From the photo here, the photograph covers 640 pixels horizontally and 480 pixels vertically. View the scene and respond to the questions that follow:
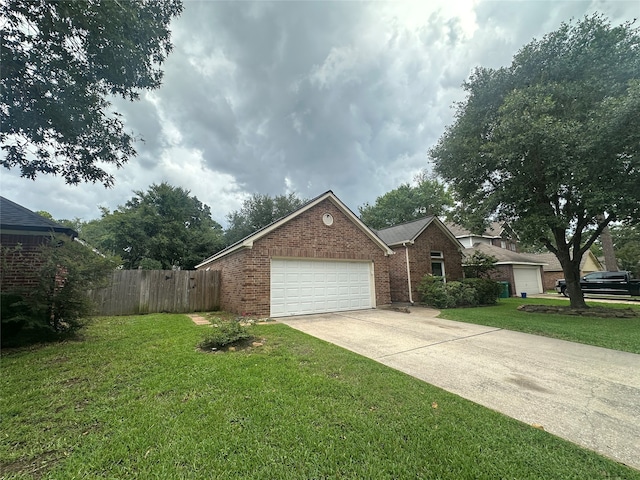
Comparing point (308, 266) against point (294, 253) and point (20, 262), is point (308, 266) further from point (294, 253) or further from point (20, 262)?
point (20, 262)

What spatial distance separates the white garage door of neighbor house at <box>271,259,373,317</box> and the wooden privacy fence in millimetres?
4023

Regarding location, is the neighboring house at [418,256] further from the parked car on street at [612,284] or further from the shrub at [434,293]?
the parked car on street at [612,284]

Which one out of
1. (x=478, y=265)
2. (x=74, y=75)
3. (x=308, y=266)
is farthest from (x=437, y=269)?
(x=74, y=75)

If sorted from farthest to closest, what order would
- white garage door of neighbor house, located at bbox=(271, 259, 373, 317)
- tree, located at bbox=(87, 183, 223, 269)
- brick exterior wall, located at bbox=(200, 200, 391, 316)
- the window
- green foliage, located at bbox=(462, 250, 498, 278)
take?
tree, located at bbox=(87, 183, 223, 269)
green foliage, located at bbox=(462, 250, 498, 278)
the window
white garage door of neighbor house, located at bbox=(271, 259, 373, 317)
brick exterior wall, located at bbox=(200, 200, 391, 316)

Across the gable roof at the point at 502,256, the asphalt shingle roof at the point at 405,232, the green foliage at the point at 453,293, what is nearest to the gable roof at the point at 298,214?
the green foliage at the point at 453,293

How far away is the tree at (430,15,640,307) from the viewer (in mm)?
8562

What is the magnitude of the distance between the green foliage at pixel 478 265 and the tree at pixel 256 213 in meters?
18.8

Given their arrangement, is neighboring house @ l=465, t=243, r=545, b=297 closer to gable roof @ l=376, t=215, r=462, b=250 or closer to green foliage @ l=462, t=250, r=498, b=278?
green foliage @ l=462, t=250, r=498, b=278

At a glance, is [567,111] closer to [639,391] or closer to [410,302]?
[410,302]

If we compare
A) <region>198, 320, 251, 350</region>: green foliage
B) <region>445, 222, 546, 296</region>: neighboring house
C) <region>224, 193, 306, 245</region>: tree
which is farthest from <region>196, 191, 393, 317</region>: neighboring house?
<region>224, 193, 306, 245</region>: tree

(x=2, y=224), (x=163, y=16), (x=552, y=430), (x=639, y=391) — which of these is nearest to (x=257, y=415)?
(x=552, y=430)

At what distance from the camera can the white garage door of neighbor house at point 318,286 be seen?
9.84 meters

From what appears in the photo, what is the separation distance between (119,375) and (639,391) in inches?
284

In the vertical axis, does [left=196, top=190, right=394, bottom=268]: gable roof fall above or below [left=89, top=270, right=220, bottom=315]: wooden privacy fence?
above
